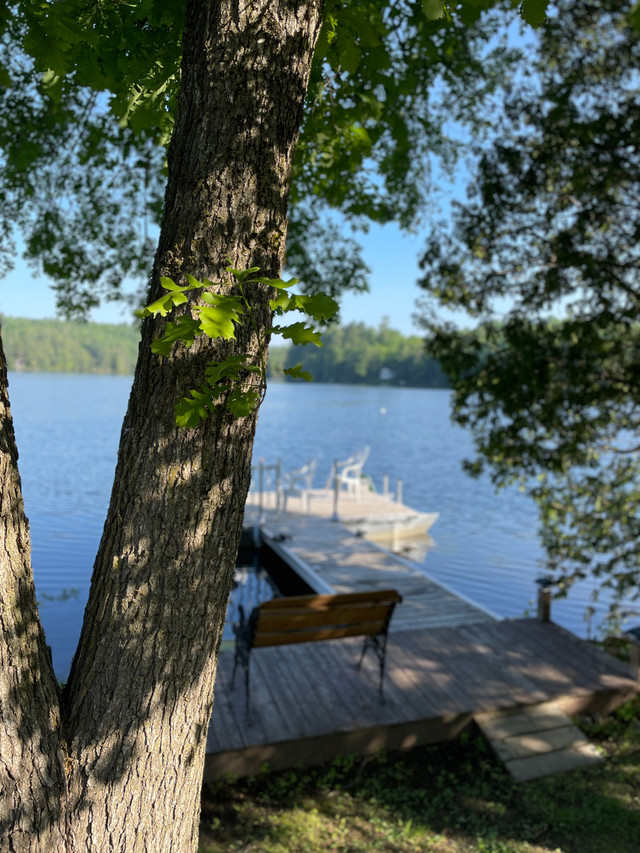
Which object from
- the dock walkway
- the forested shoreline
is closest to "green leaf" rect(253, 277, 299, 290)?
the dock walkway

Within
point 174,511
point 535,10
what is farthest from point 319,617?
point 535,10

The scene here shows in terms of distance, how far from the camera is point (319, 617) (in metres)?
5.04

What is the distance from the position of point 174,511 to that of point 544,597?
6.21 metres

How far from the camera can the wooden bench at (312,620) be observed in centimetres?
486

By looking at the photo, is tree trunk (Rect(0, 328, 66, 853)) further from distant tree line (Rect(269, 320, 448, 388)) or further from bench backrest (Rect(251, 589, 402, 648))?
distant tree line (Rect(269, 320, 448, 388))

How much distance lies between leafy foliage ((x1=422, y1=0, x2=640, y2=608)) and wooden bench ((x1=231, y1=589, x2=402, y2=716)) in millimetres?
2515

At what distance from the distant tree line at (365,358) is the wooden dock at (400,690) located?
77.0 metres

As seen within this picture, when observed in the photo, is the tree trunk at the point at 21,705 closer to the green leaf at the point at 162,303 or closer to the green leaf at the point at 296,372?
the green leaf at the point at 162,303

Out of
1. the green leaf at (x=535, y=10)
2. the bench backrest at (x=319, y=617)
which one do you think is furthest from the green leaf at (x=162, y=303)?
the bench backrest at (x=319, y=617)

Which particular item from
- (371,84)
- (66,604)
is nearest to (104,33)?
(371,84)

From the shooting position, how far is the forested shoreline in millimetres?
75188

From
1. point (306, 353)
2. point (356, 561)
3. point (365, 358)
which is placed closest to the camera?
point (356, 561)

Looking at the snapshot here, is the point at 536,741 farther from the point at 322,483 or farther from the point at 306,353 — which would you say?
the point at 306,353

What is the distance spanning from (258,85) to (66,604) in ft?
35.2
